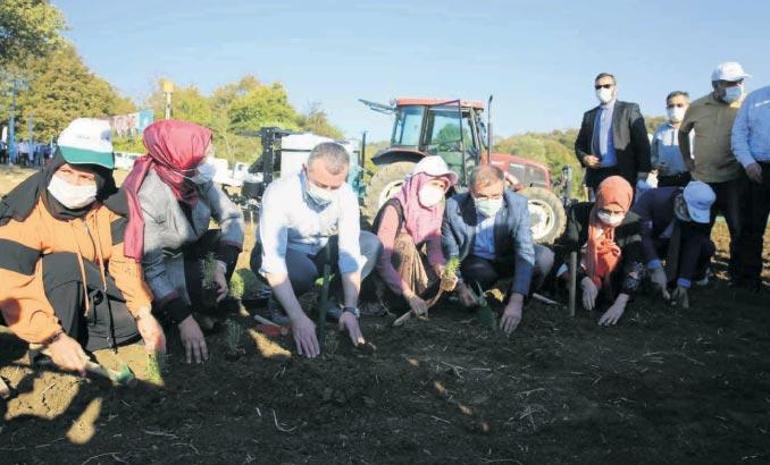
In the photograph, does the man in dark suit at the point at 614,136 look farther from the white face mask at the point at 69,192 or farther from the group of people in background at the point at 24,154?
the group of people in background at the point at 24,154

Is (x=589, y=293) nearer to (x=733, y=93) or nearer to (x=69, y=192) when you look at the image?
(x=733, y=93)

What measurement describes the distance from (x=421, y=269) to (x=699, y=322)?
2.14 meters

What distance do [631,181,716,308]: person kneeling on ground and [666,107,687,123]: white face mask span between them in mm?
1630

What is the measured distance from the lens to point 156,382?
2.68 metres

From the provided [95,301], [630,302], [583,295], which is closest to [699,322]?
[630,302]

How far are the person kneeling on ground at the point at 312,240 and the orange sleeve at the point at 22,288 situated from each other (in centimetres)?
108

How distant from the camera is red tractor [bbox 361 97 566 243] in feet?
26.5

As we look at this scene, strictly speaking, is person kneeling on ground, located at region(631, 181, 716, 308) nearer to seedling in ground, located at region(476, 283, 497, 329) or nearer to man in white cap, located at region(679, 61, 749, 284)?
man in white cap, located at region(679, 61, 749, 284)

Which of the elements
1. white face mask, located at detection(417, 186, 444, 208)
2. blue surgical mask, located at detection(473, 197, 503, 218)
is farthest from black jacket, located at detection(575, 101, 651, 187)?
white face mask, located at detection(417, 186, 444, 208)

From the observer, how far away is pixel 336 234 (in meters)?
3.88

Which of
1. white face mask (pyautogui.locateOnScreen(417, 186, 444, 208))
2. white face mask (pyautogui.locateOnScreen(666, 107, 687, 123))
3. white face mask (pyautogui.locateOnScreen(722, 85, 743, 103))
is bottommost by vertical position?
white face mask (pyautogui.locateOnScreen(417, 186, 444, 208))

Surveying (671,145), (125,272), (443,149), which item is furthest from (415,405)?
(443,149)

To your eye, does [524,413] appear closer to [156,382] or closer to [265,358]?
[265,358]

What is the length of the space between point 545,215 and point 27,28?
20.0m
